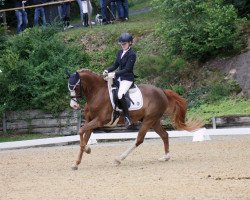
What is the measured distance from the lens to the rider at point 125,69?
51.1 feet

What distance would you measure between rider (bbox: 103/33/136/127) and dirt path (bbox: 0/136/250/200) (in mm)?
1346

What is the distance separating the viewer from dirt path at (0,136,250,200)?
11534mm

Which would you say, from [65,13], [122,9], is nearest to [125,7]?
[122,9]

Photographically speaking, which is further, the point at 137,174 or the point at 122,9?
the point at 122,9

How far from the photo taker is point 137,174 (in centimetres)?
1379

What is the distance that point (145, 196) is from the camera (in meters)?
11.1

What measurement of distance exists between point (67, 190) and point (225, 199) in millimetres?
3009

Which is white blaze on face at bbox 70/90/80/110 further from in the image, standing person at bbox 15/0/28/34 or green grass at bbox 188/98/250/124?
standing person at bbox 15/0/28/34

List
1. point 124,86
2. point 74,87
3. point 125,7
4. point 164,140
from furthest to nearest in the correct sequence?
point 125,7, point 164,140, point 124,86, point 74,87

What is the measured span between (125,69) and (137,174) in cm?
273

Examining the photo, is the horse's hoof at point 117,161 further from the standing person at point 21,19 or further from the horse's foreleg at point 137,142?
the standing person at point 21,19

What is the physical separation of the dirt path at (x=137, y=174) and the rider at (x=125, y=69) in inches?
53.0

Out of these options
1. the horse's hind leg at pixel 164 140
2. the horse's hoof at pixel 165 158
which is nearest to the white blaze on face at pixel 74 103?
the horse's hind leg at pixel 164 140

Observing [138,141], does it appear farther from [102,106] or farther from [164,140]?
[102,106]
